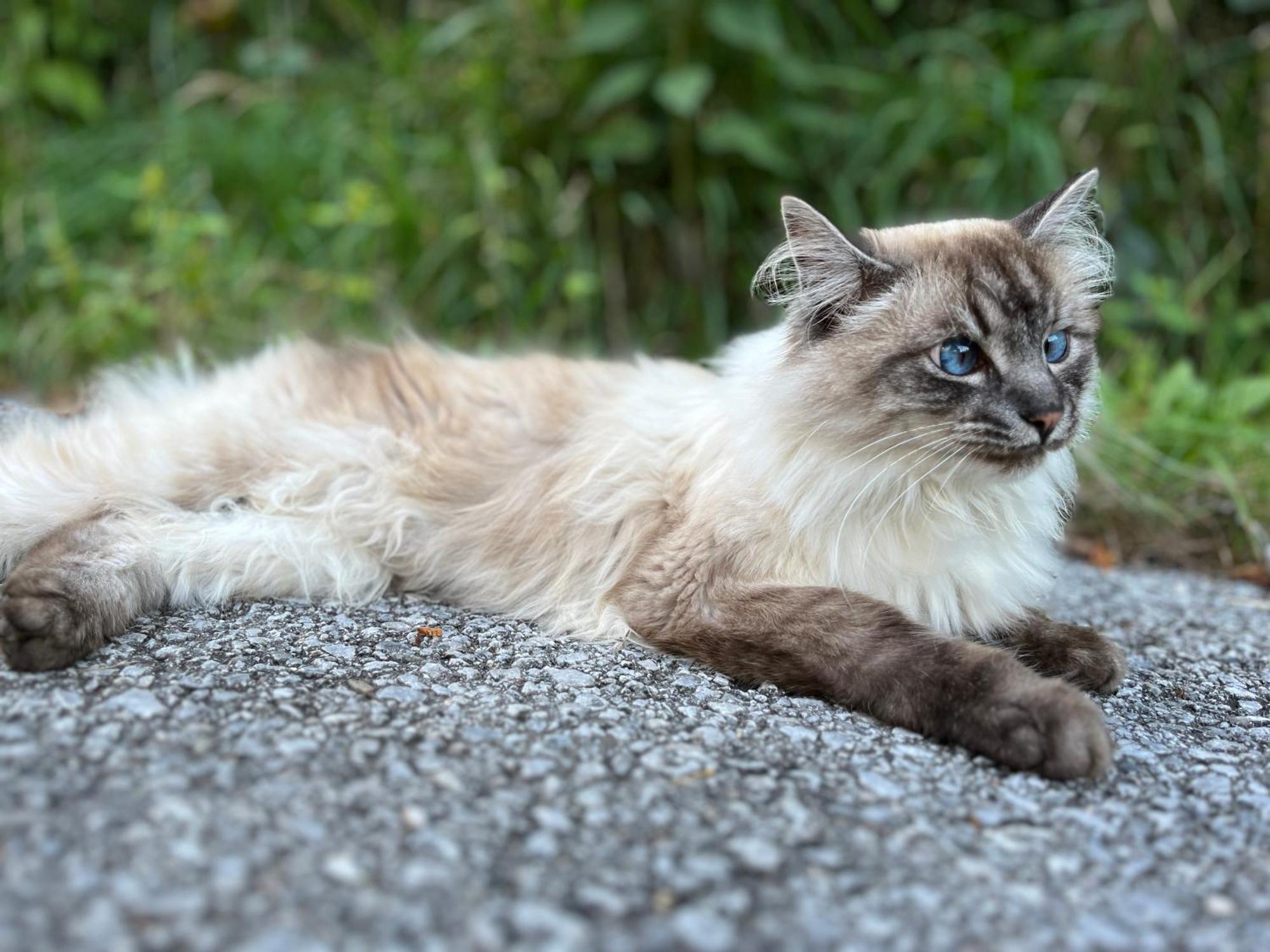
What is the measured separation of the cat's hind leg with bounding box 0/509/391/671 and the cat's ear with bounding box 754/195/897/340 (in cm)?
127

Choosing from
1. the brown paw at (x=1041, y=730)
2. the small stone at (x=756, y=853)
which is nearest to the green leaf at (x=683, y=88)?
the brown paw at (x=1041, y=730)

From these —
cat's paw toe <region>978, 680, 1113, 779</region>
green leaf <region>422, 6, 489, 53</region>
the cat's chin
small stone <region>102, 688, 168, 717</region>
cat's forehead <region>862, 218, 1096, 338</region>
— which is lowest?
cat's paw toe <region>978, 680, 1113, 779</region>

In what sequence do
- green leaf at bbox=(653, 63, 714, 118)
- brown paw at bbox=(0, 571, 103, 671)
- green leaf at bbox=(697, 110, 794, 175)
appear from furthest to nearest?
green leaf at bbox=(697, 110, 794, 175)
green leaf at bbox=(653, 63, 714, 118)
brown paw at bbox=(0, 571, 103, 671)

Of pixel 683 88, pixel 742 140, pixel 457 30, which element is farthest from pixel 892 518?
pixel 457 30

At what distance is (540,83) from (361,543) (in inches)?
123

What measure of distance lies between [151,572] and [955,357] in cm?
187

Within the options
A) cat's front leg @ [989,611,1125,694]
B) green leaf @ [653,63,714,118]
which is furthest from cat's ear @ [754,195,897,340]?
green leaf @ [653,63,714,118]

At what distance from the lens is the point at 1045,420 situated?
221 centimetres

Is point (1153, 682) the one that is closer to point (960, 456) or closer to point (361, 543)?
point (960, 456)

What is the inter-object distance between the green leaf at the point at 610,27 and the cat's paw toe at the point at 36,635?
3542mm

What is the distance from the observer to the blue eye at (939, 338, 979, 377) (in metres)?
2.31

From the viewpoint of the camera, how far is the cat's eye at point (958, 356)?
7.58ft

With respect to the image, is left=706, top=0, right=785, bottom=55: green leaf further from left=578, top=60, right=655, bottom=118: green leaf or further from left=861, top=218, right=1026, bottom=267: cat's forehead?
left=861, top=218, right=1026, bottom=267: cat's forehead

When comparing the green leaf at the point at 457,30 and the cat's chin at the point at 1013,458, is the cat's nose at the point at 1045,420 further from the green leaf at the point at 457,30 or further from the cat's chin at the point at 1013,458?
the green leaf at the point at 457,30
